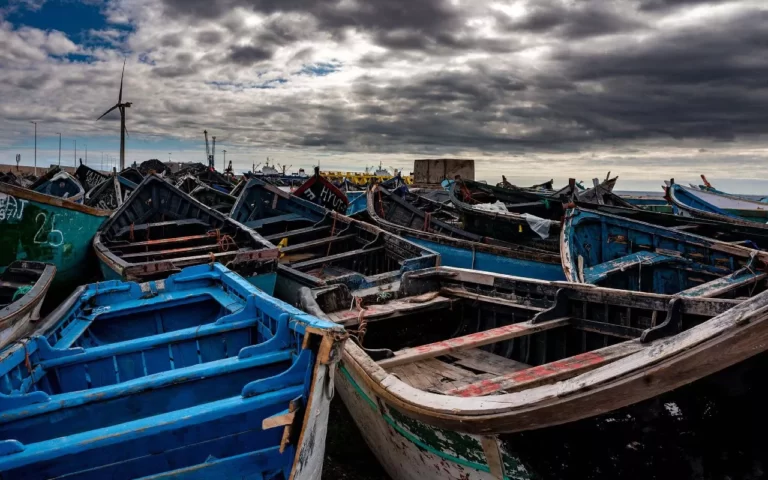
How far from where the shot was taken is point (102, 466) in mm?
2721

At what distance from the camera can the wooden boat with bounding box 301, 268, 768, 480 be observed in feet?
8.02

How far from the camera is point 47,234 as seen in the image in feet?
25.9

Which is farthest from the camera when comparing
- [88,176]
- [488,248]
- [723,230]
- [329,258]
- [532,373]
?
[88,176]

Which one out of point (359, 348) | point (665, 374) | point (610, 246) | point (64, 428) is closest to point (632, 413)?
point (665, 374)

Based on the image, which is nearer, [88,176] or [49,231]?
[49,231]

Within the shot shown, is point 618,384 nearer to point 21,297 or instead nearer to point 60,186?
point 21,297

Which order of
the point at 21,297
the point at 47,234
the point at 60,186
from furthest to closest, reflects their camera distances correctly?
the point at 60,186 → the point at 47,234 → the point at 21,297

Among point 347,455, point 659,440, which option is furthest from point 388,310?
point 659,440

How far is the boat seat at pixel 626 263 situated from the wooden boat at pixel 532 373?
2.26 metres

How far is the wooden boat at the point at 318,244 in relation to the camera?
24.8ft

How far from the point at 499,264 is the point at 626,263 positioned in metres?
2.15

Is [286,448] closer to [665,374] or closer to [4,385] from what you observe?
[4,385]

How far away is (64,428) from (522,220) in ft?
30.2

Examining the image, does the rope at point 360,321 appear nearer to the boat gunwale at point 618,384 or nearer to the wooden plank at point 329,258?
the boat gunwale at point 618,384
